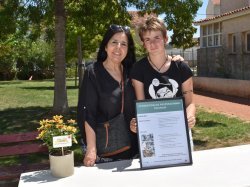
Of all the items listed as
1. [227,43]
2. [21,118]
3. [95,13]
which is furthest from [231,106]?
[227,43]

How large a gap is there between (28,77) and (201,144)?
31.2m

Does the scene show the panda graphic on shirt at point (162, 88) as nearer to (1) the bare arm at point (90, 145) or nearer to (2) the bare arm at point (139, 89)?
(2) the bare arm at point (139, 89)

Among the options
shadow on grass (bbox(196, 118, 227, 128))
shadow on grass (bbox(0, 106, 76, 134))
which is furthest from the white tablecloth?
shadow on grass (bbox(196, 118, 227, 128))

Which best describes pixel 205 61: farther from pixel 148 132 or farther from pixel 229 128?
pixel 148 132

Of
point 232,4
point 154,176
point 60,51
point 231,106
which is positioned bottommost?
point 231,106

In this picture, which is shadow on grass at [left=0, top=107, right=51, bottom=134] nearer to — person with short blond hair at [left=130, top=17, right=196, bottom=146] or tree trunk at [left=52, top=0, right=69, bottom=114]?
tree trunk at [left=52, top=0, right=69, bottom=114]

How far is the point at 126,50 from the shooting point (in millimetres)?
3025

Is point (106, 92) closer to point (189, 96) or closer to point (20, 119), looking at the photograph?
point (189, 96)

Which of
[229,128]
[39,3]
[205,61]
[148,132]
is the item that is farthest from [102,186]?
[205,61]

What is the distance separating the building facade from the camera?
801 inches

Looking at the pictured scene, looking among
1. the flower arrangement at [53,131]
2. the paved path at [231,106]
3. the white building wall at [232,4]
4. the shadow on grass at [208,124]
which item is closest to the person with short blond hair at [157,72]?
the flower arrangement at [53,131]

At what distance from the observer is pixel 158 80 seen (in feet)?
9.88

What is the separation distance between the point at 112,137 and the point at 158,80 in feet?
1.76

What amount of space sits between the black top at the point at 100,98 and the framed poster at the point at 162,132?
0.22m
